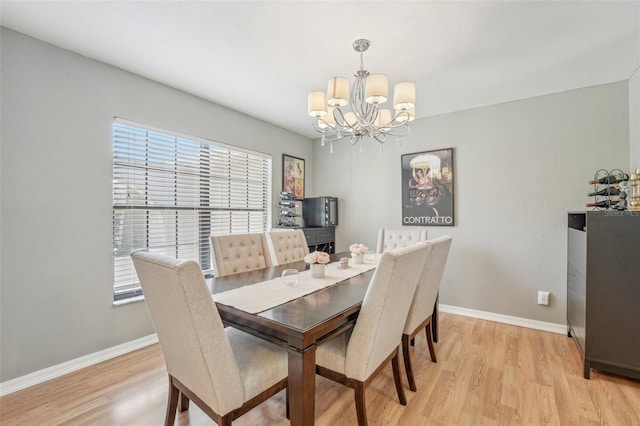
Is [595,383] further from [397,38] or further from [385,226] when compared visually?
[397,38]

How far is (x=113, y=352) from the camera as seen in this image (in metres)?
2.41

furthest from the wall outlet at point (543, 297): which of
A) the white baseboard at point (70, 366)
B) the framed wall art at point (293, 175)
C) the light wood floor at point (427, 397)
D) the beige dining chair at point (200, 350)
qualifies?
the white baseboard at point (70, 366)

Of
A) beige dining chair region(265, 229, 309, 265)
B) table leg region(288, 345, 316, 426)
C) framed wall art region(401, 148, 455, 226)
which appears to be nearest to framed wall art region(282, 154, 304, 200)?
beige dining chair region(265, 229, 309, 265)

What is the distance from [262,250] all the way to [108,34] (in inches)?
76.9

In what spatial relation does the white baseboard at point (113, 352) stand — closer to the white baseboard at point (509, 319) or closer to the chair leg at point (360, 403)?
the white baseboard at point (509, 319)

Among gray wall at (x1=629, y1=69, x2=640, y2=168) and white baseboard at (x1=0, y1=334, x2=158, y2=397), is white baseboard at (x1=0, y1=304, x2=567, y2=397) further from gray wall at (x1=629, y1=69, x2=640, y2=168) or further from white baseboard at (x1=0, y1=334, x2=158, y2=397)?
gray wall at (x1=629, y1=69, x2=640, y2=168)

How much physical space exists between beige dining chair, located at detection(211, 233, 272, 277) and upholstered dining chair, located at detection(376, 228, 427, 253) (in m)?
1.31

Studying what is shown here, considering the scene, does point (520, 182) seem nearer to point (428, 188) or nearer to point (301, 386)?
point (428, 188)

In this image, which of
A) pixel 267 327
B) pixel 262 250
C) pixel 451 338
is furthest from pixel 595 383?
pixel 262 250

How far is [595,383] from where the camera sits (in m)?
2.03

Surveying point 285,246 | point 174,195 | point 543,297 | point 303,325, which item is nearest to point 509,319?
point 543,297

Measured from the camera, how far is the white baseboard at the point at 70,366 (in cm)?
194

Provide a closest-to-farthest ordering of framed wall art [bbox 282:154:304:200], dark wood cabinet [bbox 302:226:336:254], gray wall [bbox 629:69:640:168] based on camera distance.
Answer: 1. gray wall [bbox 629:69:640:168]
2. dark wood cabinet [bbox 302:226:336:254]
3. framed wall art [bbox 282:154:304:200]

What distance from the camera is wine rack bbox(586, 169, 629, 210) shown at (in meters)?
2.25
